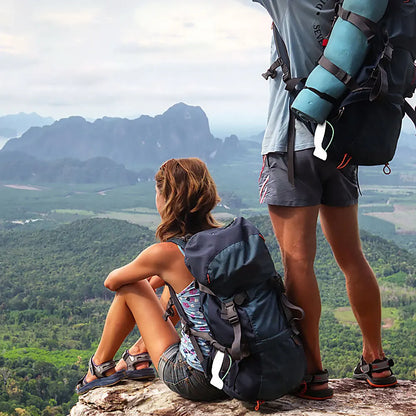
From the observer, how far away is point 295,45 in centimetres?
195

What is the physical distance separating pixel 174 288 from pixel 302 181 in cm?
69

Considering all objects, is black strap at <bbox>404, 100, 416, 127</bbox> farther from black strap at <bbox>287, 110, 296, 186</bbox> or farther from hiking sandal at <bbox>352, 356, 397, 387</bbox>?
hiking sandal at <bbox>352, 356, 397, 387</bbox>

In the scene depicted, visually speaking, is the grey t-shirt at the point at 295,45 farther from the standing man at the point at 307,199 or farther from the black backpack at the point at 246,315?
the black backpack at the point at 246,315

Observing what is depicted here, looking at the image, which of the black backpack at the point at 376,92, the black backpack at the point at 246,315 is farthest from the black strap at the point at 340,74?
the black backpack at the point at 246,315

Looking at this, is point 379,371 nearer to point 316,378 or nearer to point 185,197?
point 316,378

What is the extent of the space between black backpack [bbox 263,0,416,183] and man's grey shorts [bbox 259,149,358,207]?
10 cm

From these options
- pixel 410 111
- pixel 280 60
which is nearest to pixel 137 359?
pixel 280 60

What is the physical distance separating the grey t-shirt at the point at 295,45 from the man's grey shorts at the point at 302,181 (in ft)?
0.15

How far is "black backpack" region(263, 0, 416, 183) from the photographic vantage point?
1.75 meters

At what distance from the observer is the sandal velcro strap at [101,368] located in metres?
2.57

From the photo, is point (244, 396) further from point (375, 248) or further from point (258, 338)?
point (375, 248)

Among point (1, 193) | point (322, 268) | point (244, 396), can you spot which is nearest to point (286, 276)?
point (244, 396)

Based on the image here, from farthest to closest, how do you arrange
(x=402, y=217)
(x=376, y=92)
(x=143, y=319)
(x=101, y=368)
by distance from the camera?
(x=402, y=217) < (x=101, y=368) < (x=143, y=319) < (x=376, y=92)

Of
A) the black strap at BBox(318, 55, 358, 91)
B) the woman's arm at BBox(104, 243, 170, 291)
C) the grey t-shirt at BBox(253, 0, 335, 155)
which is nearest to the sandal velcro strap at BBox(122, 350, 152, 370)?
the woman's arm at BBox(104, 243, 170, 291)
